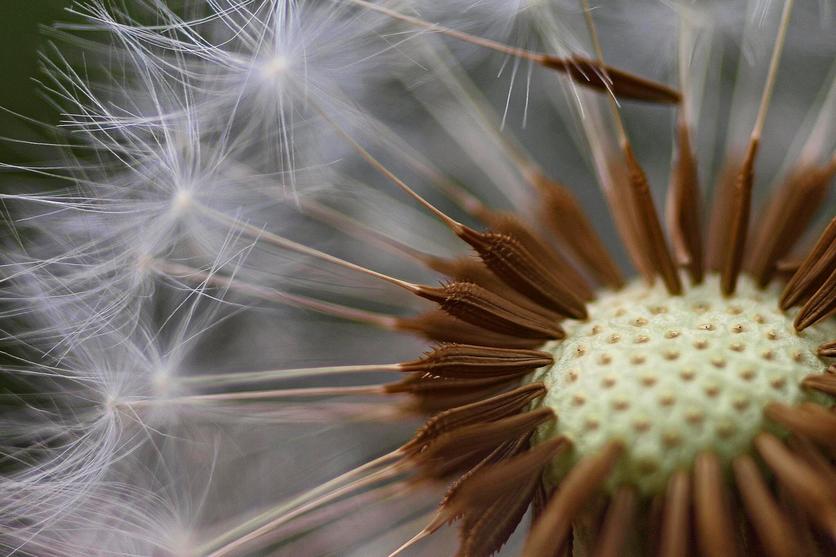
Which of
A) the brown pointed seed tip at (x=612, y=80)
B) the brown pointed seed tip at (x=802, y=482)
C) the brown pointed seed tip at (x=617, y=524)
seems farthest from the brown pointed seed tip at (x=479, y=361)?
the brown pointed seed tip at (x=612, y=80)

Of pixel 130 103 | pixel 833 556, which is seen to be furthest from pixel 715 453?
pixel 130 103

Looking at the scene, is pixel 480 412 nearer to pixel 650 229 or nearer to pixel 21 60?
pixel 650 229

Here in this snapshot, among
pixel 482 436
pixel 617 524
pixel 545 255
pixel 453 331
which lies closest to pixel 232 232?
pixel 453 331

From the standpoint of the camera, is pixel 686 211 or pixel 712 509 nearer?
pixel 712 509

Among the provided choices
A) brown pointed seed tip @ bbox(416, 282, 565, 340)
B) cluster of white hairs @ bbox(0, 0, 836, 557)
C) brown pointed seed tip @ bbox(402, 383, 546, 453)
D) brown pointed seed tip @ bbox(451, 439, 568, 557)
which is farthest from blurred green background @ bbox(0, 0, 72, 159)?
brown pointed seed tip @ bbox(451, 439, 568, 557)

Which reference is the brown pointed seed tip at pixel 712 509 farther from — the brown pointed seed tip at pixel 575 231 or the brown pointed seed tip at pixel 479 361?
the brown pointed seed tip at pixel 575 231

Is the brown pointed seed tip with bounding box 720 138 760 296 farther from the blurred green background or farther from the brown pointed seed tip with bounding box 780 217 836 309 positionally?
the blurred green background
